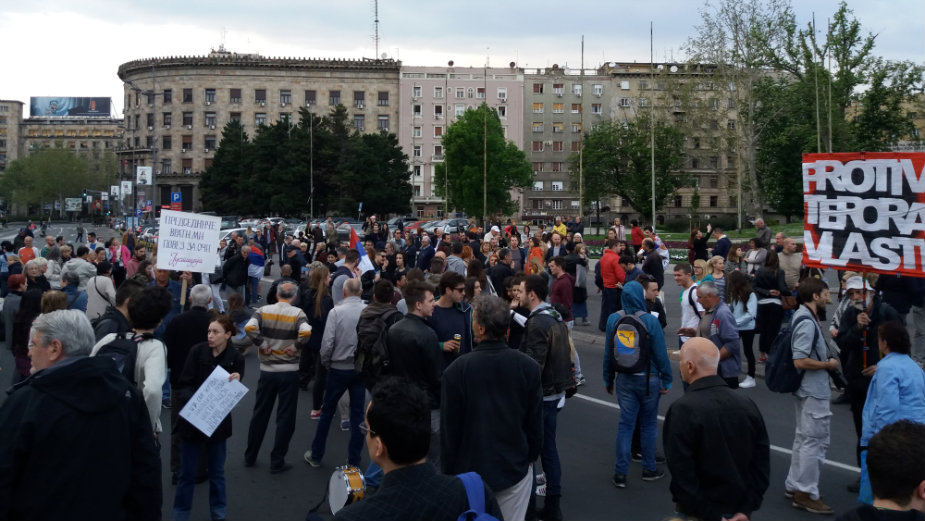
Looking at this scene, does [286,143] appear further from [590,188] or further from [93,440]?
[93,440]

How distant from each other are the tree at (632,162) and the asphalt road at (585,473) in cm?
5831

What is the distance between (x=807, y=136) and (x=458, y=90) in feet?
167

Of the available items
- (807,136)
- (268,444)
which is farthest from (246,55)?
(268,444)

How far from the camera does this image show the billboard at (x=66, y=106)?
165 metres

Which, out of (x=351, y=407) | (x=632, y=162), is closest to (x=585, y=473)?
(x=351, y=407)

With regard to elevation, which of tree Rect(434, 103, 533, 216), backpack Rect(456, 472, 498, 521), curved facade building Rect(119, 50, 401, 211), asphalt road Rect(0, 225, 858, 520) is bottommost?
asphalt road Rect(0, 225, 858, 520)

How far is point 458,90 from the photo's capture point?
307 ft

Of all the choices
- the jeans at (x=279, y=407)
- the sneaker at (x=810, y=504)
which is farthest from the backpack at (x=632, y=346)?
the jeans at (x=279, y=407)

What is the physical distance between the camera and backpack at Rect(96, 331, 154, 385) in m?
5.23

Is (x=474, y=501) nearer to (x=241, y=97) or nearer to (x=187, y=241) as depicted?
(x=187, y=241)

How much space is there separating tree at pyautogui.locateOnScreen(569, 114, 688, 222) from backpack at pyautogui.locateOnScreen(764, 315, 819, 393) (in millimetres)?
60820

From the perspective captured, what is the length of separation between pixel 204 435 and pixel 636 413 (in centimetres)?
366

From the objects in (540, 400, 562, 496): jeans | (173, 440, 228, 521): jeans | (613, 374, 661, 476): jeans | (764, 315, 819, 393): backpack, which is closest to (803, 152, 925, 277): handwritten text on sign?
(764, 315, 819, 393): backpack

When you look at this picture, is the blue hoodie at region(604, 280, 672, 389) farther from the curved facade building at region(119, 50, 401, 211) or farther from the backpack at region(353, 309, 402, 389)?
the curved facade building at region(119, 50, 401, 211)
